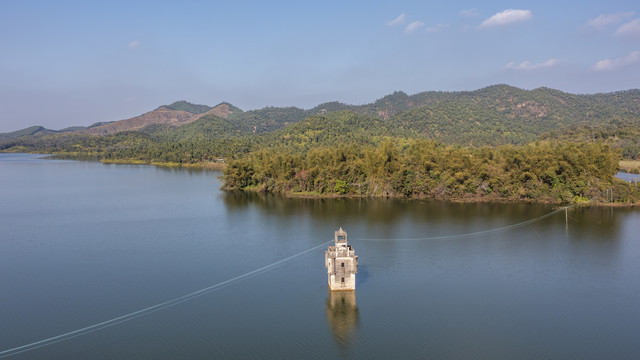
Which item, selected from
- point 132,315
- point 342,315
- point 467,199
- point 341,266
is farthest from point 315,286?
point 467,199

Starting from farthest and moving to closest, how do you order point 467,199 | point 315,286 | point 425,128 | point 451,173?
point 425,128 → point 451,173 → point 467,199 → point 315,286

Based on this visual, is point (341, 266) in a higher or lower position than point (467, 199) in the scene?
lower

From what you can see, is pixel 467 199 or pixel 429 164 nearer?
pixel 467 199

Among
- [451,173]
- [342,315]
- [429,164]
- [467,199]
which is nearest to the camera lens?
[342,315]

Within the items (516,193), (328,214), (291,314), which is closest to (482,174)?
(516,193)

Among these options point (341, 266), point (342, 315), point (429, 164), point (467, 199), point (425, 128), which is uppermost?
point (425, 128)

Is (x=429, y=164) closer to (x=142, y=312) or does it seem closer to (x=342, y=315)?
(x=342, y=315)

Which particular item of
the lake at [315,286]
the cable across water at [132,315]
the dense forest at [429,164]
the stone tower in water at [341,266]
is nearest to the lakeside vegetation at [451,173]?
the dense forest at [429,164]
